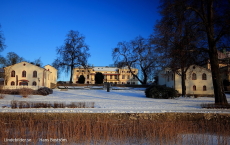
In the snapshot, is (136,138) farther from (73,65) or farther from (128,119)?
(73,65)

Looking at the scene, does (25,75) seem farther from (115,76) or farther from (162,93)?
(115,76)

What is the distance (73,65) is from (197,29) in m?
36.1

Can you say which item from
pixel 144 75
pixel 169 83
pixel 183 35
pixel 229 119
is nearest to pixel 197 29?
pixel 183 35

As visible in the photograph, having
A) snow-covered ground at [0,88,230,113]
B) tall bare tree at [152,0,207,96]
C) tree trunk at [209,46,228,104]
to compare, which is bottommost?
snow-covered ground at [0,88,230,113]

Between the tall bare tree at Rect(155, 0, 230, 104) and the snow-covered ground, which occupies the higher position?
the tall bare tree at Rect(155, 0, 230, 104)

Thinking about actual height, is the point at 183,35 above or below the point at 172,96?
above

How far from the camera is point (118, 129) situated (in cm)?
838

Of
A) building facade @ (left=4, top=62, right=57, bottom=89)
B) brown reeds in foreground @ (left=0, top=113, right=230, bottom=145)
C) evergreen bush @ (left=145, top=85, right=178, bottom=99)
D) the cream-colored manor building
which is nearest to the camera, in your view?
brown reeds in foreground @ (left=0, top=113, right=230, bottom=145)

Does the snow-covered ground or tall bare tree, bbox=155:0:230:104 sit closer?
the snow-covered ground

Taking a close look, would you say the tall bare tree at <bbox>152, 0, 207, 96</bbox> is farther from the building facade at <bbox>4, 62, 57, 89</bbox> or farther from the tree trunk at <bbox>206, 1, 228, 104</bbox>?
the building facade at <bbox>4, 62, 57, 89</bbox>

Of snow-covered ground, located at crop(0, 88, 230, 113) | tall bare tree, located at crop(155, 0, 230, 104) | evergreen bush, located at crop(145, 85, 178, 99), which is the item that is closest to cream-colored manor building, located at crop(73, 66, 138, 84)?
evergreen bush, located at crop(145, 85, 178, 99)

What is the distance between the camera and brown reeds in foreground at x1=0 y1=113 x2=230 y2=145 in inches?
297

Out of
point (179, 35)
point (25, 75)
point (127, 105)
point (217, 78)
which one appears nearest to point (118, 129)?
point (127, 105)

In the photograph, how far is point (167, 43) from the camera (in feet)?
55.6
